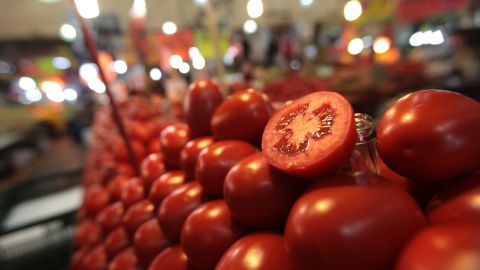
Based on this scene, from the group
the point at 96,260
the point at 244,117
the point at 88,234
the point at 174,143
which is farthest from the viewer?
the point at 88,234

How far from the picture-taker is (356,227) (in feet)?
1.68

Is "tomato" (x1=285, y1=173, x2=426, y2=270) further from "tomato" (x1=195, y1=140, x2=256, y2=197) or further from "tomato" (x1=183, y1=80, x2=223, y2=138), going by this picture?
"tomato" (x1=183, y1=80, x2=223, y2=138)

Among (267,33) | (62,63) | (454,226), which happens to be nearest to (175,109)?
(454,226)

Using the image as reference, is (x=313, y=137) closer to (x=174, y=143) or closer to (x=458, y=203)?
(x=458, y=203)

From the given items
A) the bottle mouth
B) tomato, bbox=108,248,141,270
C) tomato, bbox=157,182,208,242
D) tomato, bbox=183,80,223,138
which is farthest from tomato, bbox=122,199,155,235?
the bottle mouth

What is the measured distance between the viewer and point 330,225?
522 mm

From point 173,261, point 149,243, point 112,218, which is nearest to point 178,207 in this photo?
point 173,261

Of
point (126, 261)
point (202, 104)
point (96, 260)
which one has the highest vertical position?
point (202, 104)

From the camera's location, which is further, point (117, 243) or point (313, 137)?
point (117, 243)

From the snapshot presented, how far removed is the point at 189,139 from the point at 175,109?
1.92 metres

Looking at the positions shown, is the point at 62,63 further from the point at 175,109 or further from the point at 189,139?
the point at 189,139

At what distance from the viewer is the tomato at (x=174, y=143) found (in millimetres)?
1460

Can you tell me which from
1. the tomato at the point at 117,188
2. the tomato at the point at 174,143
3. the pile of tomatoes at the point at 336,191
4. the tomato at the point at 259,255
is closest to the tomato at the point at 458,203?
the pile of tomatoes at the point at 336,191

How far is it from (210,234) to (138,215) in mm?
814
